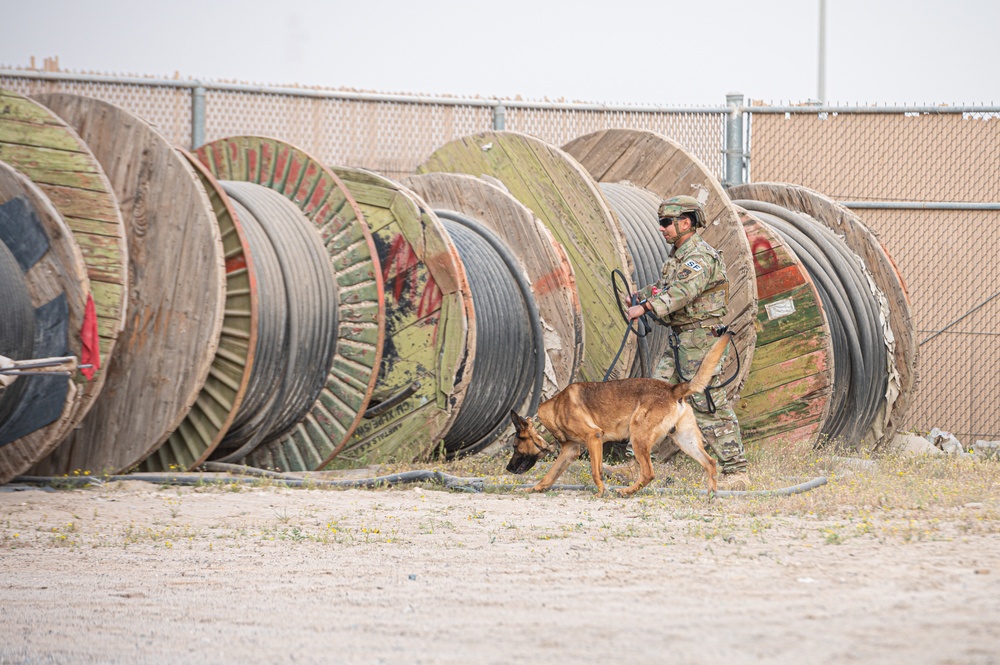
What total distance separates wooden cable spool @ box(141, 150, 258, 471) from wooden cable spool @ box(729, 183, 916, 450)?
17.8 feet

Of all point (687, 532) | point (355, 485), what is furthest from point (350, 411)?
point (687, 532)

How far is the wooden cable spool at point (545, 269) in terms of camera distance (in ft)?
29.3

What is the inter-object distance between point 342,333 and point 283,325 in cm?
55

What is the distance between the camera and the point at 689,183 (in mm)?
9586

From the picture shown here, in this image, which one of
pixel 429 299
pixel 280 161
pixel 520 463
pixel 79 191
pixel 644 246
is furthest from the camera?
pixel 644 246

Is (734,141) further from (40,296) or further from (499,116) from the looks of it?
(40,296)

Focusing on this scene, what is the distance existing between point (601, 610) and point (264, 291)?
447cm

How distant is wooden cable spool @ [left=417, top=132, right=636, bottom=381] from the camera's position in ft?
29.8

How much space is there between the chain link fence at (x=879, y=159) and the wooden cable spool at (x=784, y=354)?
2.84 metres

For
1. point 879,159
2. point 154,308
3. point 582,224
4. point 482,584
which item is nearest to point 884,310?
point 879,159

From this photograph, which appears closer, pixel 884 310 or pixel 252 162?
pixel 252 162

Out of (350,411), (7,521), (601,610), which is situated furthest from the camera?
(350,411)

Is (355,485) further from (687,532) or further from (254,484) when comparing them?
(687,532)

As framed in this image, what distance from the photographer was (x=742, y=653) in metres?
3.48
